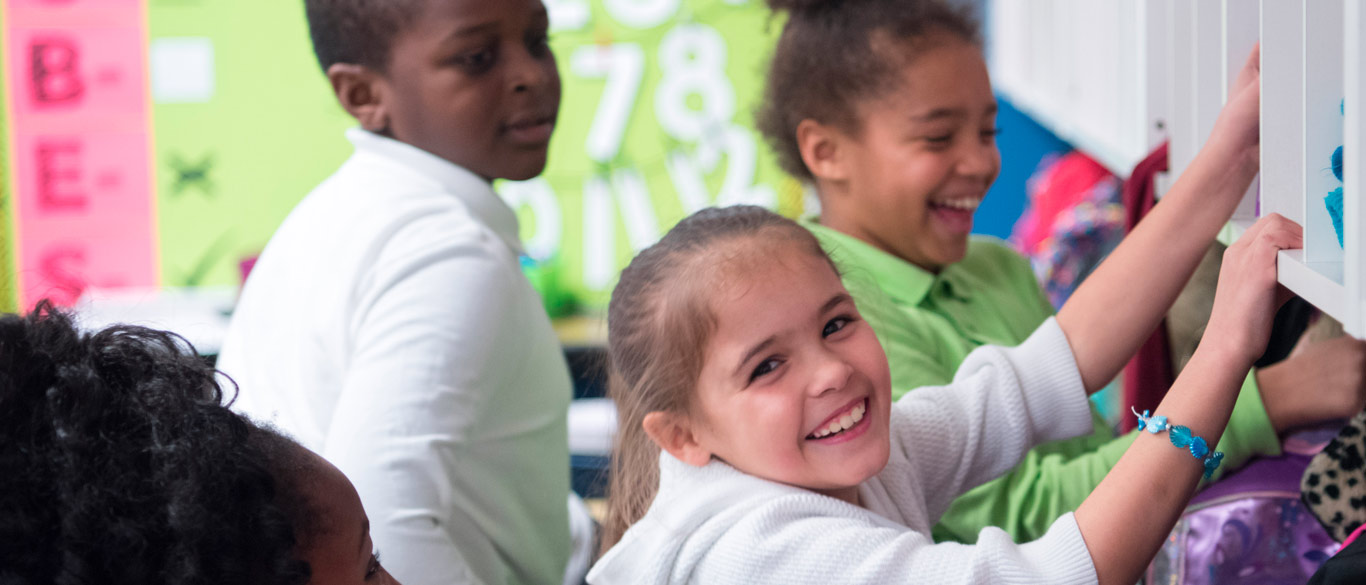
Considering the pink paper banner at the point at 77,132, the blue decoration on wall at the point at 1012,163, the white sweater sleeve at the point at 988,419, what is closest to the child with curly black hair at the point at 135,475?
the white sweater sleeve at the point at 988,419

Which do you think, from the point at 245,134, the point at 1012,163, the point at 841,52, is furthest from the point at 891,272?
the point at 245,134

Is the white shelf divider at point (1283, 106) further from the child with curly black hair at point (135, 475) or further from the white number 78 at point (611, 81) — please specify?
the white number 78 at point (611, 81)

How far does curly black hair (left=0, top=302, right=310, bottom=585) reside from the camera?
1.81 feet

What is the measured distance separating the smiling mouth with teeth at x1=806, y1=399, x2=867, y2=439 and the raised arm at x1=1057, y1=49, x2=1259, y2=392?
0.26m

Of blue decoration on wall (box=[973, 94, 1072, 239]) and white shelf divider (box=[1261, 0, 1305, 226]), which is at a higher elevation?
white shelf divider (box=[1261, 0, 1305, 226])

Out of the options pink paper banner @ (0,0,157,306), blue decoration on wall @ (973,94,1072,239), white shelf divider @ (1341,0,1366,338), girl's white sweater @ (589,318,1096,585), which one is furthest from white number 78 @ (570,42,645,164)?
white shelf divider @ (1341,0,1366,338)

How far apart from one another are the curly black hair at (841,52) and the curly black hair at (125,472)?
2.60ft

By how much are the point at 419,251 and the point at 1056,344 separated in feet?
1.91

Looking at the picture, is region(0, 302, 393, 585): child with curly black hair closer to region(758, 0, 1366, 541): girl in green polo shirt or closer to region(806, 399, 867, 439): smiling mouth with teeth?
region(806, 399, 867, 439): smiling mouth with teeth

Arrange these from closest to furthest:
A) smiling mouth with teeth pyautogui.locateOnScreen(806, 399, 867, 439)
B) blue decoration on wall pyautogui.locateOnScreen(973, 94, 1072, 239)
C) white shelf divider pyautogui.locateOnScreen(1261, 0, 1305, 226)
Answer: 1. white shelf divider pyautogui.locateOnScreen(1261, 0, 1305, 226)
2. smiling mouth with teeth pyautogui.locateOnScreen(806, 399, 867, 439)
3. blue decoration on wall pyautogui.locateOnScreen(973, 94, 1072, 239)

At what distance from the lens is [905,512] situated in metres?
0.88

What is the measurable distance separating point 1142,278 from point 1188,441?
265mm

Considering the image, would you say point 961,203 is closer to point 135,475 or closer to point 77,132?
point 135,475

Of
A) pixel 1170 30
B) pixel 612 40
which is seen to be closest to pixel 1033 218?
pixel 612 40
